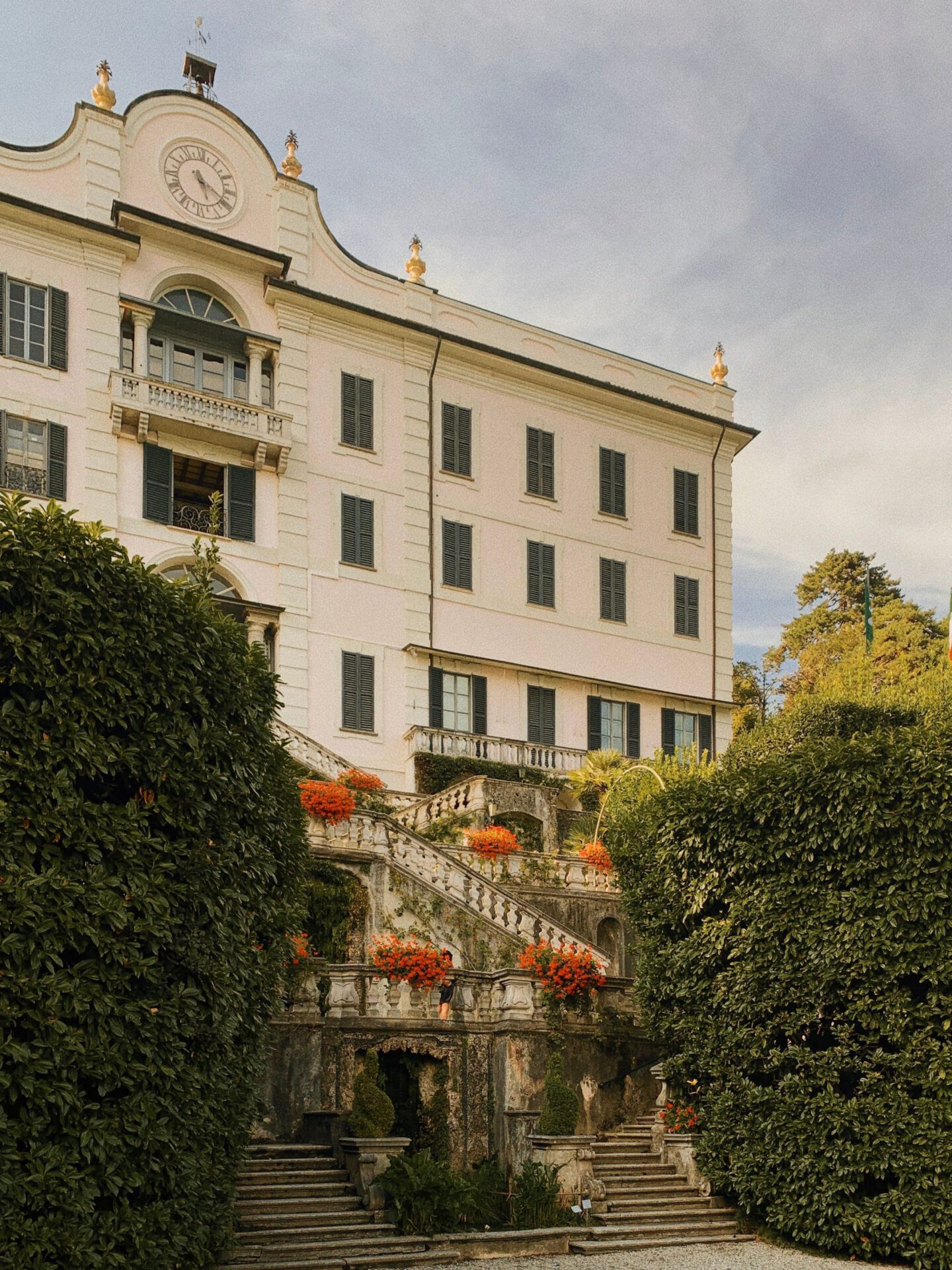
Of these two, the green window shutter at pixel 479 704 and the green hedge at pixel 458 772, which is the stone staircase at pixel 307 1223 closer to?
the green hedge at pixel 458 772

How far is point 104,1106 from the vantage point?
34.7 ft

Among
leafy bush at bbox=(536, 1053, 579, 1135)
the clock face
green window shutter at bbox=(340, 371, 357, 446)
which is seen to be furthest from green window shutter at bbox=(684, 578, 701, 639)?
leafy bush at bbox=(536, 1053, 579, 1135)

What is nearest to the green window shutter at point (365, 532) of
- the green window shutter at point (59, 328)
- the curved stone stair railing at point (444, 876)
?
the green window shutter at point (59, 328)

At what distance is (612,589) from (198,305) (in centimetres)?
1275

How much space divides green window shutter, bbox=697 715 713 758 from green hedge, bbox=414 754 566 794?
605 cm

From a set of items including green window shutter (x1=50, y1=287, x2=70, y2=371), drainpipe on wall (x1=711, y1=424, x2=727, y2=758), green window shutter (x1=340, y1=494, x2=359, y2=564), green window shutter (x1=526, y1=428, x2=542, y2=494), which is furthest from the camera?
drainpipe on wall (x1=711, y1=424, x2=727, y2=758)

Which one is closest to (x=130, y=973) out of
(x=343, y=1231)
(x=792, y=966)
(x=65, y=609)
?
(x=65, y=609)

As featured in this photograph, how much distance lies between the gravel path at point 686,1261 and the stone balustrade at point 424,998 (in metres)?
3.74

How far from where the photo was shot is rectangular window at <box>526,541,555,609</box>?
32656 mm

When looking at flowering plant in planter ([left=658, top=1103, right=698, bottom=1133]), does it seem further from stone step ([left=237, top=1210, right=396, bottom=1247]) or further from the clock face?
the clock face

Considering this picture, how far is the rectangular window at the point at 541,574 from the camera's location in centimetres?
3266

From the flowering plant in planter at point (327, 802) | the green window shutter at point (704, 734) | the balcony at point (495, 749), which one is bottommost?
the flowering plant in planter at point (327, 802)

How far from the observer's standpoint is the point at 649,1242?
15484mm

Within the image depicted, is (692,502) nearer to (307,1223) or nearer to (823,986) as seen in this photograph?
(823,986)
